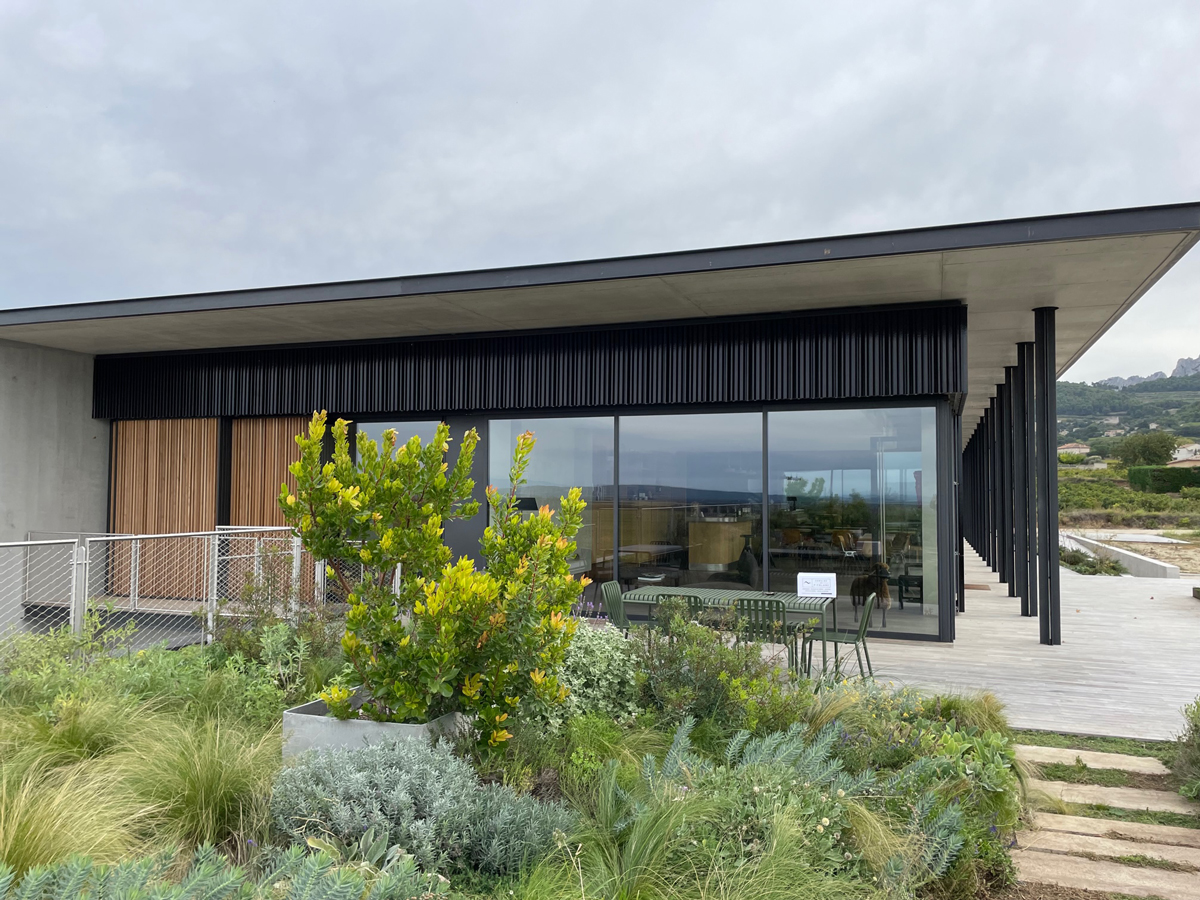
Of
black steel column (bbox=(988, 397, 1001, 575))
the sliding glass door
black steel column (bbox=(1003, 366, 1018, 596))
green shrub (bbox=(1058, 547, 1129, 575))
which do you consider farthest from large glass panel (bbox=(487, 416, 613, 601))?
green shrub (bbox=(1058, 547, 1129, 575))

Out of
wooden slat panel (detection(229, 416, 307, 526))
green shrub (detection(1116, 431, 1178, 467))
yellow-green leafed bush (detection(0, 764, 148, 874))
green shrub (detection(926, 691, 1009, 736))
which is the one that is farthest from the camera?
green shrub (detection(1116, 431, 1178, 467))

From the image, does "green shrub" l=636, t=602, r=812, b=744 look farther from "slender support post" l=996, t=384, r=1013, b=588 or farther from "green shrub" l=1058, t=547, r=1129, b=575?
"green shrub" l=1058, t=547, r=1129, b=575

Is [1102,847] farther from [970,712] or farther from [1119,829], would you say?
[970,712]

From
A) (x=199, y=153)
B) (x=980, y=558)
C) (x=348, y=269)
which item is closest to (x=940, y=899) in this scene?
(x=980, y=558)

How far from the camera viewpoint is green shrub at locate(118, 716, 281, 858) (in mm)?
2969

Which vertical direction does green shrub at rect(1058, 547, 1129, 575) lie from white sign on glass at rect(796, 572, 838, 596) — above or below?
below

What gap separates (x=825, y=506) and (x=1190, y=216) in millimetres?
4222

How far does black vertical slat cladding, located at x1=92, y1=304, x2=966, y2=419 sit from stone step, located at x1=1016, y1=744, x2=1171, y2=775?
13.9 ft

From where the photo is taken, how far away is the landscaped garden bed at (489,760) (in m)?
2.67

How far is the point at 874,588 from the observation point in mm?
8930

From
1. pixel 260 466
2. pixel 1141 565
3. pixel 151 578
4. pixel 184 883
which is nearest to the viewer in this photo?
pixel 184 883

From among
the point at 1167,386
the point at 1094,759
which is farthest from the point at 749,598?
the point at 1167,386

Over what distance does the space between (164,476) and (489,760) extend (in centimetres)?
1048

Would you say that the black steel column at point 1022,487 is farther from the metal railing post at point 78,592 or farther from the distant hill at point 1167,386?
the distant hill at point 1167,386
